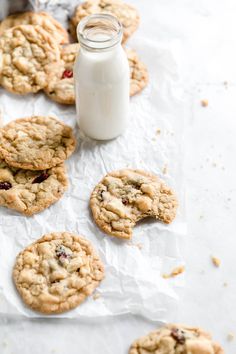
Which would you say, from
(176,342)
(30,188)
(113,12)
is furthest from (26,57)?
(176,342)

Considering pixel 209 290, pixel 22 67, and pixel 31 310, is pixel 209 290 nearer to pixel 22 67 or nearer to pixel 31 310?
pixel 31 310

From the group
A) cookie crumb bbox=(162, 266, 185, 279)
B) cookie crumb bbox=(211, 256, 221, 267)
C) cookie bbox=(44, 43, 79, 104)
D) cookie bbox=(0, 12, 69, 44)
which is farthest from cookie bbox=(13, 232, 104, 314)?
cookie bbox=(0, 12, 69, 44)

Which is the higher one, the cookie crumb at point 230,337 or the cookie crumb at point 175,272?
the cookie crumb at point 175,272

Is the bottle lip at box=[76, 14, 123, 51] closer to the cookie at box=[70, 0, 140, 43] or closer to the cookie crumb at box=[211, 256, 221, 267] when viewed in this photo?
the cookie at box=[70, 0, 140, 43]

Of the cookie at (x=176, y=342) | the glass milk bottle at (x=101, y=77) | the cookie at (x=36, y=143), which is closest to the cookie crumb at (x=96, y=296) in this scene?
the cookie at (x=176, y=342)

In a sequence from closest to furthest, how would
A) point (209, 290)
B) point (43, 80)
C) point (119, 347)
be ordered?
A: point (119, 347) → point (209, 290) → point (43, 80)

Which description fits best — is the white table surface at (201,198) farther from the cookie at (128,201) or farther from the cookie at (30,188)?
the cookie at (30,188)

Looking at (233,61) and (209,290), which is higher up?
(233,61)

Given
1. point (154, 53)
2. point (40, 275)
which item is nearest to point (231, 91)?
point (154, 53)
